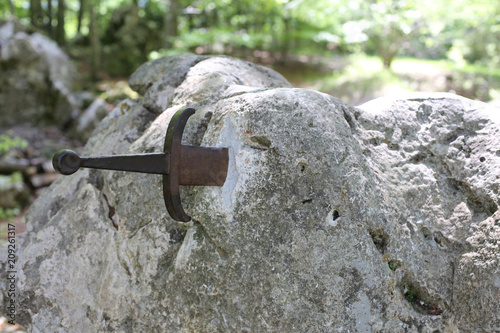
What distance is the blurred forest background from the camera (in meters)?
9.01

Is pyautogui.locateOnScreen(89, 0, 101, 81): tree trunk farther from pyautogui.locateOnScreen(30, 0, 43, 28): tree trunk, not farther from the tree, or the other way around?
pyautogui.locateOnScreen(30, 0, 43, 28): tree trunk

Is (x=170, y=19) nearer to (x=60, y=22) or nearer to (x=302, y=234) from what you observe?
(x=60, y=22)

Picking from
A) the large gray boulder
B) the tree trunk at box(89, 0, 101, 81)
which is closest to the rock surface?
the tree trunk at box(89, 0, 101, 81)

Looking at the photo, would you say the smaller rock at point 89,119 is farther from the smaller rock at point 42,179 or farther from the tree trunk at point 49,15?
the tree trunk at point 49,15

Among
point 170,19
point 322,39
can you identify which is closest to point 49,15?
point 170,19

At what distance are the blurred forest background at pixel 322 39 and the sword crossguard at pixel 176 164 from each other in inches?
247

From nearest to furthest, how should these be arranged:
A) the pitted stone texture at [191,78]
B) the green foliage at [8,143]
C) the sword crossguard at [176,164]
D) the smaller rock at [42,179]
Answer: the sword crossguard at [176,164]
the pitted stone texture at [191,78]
the green foliage at [8,143]
the smaller rock at [42,179]

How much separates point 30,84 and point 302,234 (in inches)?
388

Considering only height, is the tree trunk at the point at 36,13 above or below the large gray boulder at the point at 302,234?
below

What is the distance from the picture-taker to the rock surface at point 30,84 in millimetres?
9180

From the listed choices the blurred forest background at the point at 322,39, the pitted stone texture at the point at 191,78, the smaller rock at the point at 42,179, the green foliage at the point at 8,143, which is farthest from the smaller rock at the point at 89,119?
the pitted stone texture at the point at 191,78

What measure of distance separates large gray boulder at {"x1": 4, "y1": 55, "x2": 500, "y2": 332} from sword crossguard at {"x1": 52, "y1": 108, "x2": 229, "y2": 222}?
70 millimetres

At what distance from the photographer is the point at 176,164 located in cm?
155

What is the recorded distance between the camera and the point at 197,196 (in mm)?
→ 1700
